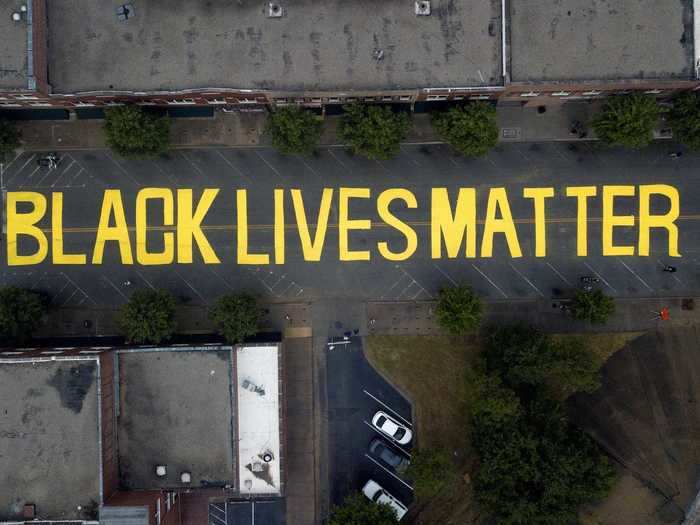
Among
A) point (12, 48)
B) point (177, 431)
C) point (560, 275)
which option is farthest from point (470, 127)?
point (12, 48)

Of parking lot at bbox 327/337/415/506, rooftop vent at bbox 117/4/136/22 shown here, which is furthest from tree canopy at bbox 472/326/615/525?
rooftop vent at bbox 117/4/136/22

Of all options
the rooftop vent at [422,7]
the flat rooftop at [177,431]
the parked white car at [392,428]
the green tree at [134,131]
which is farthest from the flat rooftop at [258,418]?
the rooftop vent at [422,7]

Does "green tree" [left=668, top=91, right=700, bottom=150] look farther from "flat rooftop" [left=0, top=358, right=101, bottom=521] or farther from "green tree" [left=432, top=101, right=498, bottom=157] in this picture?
"flat rooftop" [left=0, top=358, right=101, bottom=521]

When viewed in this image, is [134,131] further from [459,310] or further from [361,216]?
[459,310]

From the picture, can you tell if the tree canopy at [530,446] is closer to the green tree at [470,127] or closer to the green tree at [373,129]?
the green tree at [470,127]

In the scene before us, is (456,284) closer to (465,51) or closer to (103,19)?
(465,51)

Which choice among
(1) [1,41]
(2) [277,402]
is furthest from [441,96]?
(1) [1,41]
